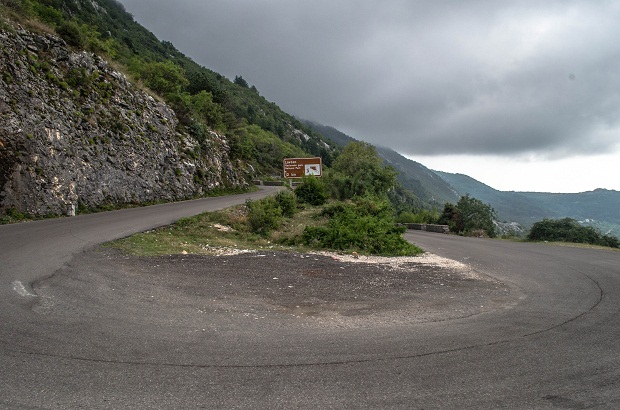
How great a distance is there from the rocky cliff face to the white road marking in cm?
1195

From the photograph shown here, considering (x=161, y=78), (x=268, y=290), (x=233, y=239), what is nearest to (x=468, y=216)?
(x=161, y=78)

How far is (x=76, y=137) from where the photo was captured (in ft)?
73.5

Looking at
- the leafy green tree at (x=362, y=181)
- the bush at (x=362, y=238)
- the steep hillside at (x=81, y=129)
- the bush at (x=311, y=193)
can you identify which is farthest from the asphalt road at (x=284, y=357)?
the leafy green tree at (x=362, y=181)

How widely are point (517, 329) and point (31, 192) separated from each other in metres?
20.1

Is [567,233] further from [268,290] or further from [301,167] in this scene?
[268,290]

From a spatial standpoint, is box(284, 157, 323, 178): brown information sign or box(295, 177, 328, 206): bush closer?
box(295, 177, 328, 206): bush

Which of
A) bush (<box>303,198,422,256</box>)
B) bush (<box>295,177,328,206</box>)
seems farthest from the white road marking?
bush (<box>295,177,328,206</box>)

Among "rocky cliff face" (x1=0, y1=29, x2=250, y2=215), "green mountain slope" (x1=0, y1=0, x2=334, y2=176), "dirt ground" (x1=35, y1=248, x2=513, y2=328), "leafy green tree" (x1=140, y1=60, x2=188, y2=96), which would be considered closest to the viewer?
"dirt ground" (x1=35, y1=248, x2=513, y2=328)

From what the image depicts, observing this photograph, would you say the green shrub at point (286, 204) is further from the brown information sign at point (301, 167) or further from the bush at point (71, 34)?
the brown information sign at point (301, 167)

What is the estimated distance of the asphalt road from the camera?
13.4 ft

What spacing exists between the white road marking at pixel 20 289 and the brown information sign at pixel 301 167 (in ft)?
115

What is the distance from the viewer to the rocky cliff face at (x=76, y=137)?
18.8 metres

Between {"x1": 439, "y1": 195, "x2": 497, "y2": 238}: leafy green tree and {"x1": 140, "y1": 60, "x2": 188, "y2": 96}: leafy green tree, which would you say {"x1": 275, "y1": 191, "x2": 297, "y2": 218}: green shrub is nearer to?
{"x1": 140, "y1": 60, "x2": 188, "y2": 96}: leafy green tree

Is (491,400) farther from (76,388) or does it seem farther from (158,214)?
(158,214)
